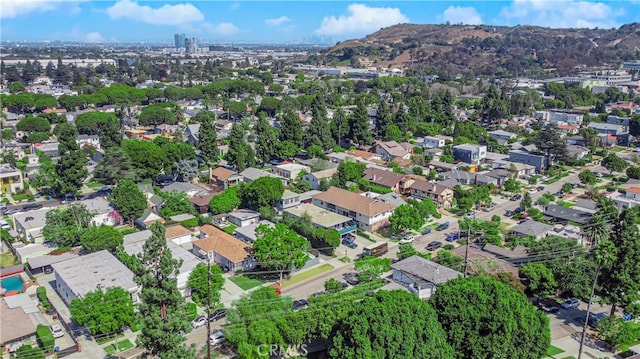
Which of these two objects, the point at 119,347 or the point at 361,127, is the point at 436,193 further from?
the point at 119,347

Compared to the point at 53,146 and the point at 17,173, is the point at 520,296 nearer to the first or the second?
the point at 17,173

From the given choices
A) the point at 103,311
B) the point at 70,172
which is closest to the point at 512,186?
the point at 103,311

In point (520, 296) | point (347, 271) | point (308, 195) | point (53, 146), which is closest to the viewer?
point (520, 296)

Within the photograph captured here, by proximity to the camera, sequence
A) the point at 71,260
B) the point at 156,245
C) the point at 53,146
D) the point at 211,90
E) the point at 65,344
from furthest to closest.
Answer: the point at 211,90
the point at 53,146
the point at 71,260
the point at 65,344
the point at 156,245

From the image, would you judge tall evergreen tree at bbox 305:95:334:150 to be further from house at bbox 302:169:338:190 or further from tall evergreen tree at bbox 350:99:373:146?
house at bbox 302:169:338:190

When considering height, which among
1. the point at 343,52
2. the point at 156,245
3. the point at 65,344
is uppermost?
the point at 343,52

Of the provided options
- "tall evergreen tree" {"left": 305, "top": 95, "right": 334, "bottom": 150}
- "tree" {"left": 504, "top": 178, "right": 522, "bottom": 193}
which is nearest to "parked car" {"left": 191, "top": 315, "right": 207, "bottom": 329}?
"tree" {"left": 504, "top": 178, "right": 522, "bottom": 193}

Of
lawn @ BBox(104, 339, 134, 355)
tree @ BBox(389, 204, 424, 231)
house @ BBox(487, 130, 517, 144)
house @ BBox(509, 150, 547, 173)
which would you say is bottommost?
lawn @ BBox(104, 339, 134, 355)

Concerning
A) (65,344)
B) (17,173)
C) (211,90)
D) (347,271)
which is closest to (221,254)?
(347,271)
